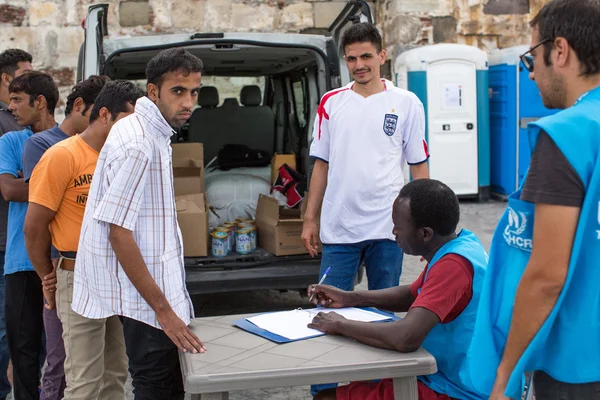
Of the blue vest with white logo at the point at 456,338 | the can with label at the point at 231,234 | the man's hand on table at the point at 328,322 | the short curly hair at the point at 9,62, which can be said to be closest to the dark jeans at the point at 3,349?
the short curly hair at the point at 9,62

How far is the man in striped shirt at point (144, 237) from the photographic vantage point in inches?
92.9

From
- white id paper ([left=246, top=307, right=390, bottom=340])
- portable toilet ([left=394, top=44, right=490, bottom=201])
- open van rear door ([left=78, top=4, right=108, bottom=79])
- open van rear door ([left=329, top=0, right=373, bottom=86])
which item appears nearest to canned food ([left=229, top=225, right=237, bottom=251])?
open van rear door ([left=329, top=0, right=373, bottom=86])

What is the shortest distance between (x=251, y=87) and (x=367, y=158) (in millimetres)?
3809

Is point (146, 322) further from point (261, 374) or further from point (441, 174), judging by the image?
point (441, 174)

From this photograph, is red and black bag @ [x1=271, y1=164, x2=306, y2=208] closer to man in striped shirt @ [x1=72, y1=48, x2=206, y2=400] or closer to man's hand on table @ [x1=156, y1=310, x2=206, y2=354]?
man in striped shirt @ [x1=72, y1=48, x2=206, y2=400]

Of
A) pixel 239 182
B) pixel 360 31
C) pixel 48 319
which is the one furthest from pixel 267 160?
pixel 48 319

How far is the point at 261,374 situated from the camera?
1.94 m

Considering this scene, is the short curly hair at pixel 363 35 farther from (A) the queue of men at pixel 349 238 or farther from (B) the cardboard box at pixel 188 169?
(B) the cardboard box at pixel 188 169

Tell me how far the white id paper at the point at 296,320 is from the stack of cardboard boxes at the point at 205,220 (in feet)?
7.70

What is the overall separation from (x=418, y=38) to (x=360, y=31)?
753 centimetres

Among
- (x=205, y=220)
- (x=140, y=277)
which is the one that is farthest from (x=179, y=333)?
(x=205, y=220)

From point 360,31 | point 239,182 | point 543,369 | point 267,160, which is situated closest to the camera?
point 543,369

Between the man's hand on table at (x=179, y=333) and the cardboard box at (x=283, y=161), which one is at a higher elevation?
the cardboard box at (x=283, y=161)

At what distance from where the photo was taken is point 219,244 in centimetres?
493
